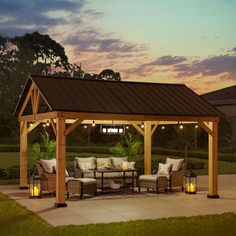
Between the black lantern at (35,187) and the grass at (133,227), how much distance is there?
8.90ft

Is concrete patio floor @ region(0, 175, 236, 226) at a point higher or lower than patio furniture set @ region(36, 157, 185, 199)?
lower

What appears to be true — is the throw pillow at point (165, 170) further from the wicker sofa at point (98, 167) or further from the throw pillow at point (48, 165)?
the throw pillow at point (48, 165)

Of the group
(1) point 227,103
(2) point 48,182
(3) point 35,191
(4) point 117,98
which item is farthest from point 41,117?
(1) point 227,103

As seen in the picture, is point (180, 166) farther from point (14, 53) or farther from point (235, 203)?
point (14, 53)

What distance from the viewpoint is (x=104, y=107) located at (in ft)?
44.3

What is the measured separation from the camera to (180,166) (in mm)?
15727

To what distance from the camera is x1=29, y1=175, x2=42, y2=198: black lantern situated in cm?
1384

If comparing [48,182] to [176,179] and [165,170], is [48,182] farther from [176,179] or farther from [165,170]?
[176,179]

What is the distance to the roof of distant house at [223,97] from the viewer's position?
3559 cm

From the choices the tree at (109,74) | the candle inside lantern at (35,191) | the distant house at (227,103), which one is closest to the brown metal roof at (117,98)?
the candle inside lantern at (35,191)

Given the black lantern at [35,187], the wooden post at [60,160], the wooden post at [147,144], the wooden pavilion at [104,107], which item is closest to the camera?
the wooden post at [60,160]

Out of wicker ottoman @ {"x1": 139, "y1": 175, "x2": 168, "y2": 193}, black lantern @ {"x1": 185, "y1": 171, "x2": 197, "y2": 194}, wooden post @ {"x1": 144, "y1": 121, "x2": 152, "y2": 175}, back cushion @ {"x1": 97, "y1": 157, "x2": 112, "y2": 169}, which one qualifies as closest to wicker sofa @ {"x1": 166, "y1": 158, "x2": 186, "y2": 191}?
wicker ottoman @ {"x1": 139, "y1": 175, "x2": 168, "y2": 193}

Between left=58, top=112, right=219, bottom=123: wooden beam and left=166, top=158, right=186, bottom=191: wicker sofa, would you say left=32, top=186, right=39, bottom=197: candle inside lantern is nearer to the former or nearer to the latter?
left=58, top=112, right=219, bottom=123: wooden beam

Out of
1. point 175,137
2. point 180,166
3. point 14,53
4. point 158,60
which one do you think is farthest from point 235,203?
point 14,53
